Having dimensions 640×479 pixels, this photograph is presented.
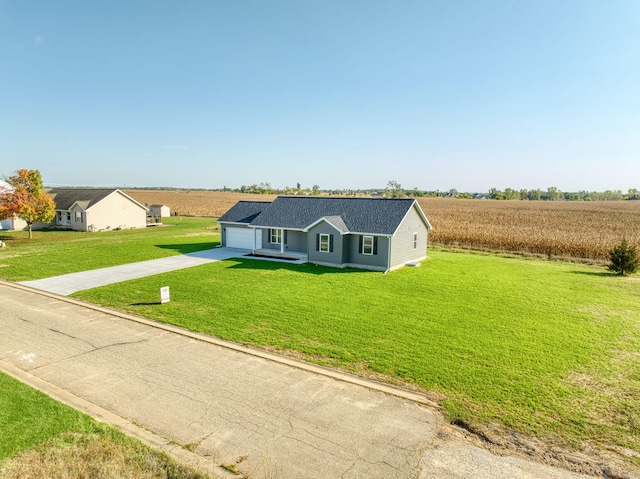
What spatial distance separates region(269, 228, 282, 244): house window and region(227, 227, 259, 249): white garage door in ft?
7.71

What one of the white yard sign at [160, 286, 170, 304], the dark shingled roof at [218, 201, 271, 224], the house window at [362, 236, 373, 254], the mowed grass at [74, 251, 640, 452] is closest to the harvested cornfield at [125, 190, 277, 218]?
the dark shingled roof at [218, 201, 271, 224]

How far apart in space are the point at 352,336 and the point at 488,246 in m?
23.1

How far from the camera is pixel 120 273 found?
21859 mm

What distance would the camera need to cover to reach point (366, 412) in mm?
8383

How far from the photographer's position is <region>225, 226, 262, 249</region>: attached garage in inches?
1185

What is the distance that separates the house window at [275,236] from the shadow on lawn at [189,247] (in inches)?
239

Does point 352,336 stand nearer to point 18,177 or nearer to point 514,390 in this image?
point 514,390

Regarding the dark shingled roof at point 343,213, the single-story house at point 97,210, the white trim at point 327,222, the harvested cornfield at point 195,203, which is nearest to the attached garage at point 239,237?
the dark shingled roof at point 343,213

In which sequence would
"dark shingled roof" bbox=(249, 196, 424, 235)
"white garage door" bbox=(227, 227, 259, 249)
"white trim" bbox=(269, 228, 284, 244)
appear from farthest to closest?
1. "white garage door" bbox=(227, 227, 259, 249)
2. "white trim" bbox=(269, 228, 284, 244)
3. "dark shingled roof" bbox=(249, 196, 424, 235)

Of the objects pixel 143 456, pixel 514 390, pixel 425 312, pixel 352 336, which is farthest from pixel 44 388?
pixel 425 312

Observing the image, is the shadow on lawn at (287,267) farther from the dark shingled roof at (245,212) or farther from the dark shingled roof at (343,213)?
the dark shingled roof at (245,212)

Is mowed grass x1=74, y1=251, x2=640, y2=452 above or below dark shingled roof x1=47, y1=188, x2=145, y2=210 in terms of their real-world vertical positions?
below

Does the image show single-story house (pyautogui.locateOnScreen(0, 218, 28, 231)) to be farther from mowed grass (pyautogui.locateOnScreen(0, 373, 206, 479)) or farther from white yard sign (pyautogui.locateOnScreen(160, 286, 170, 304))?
mowed grass (pyautogui.locateOnScreen(0, 373, 206, 479))

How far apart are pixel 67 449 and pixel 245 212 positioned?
82.9 feet
